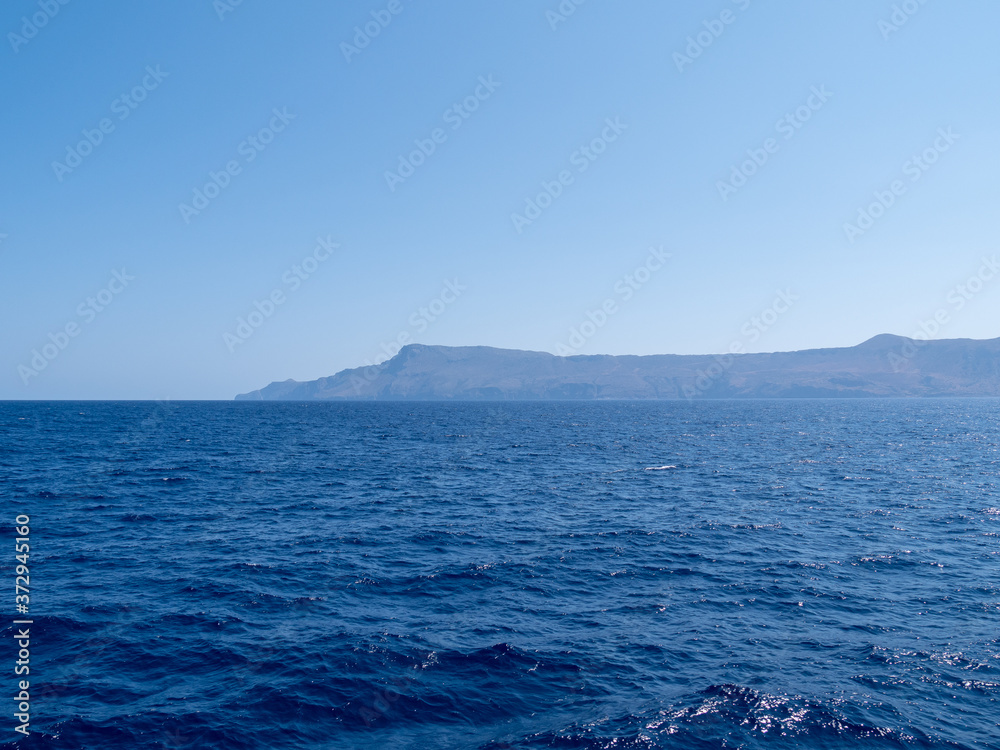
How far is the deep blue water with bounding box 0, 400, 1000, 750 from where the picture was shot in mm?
18062

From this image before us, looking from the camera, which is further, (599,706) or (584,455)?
(584,455)

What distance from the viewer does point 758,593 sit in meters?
29.2

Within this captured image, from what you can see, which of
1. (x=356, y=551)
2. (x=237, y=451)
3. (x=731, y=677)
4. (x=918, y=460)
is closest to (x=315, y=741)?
(x=731, y=677)

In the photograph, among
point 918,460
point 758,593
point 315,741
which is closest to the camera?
point 315,741

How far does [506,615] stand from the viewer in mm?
26141

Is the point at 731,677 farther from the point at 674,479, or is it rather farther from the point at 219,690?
the point at 674,479

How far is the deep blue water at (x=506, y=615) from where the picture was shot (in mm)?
18062

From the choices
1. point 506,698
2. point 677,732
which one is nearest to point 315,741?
point 506,698

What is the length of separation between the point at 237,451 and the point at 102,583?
63020 mm

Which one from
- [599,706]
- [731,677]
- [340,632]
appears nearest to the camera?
[599,706]

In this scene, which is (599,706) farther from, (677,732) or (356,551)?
(356,551)

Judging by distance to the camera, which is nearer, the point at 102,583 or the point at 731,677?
the point at 731,677

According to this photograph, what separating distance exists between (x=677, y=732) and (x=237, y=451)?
85.2m

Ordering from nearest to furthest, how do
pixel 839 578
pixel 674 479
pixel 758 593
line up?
pixel 758 593
pixel 839 578
pixel 674 479
